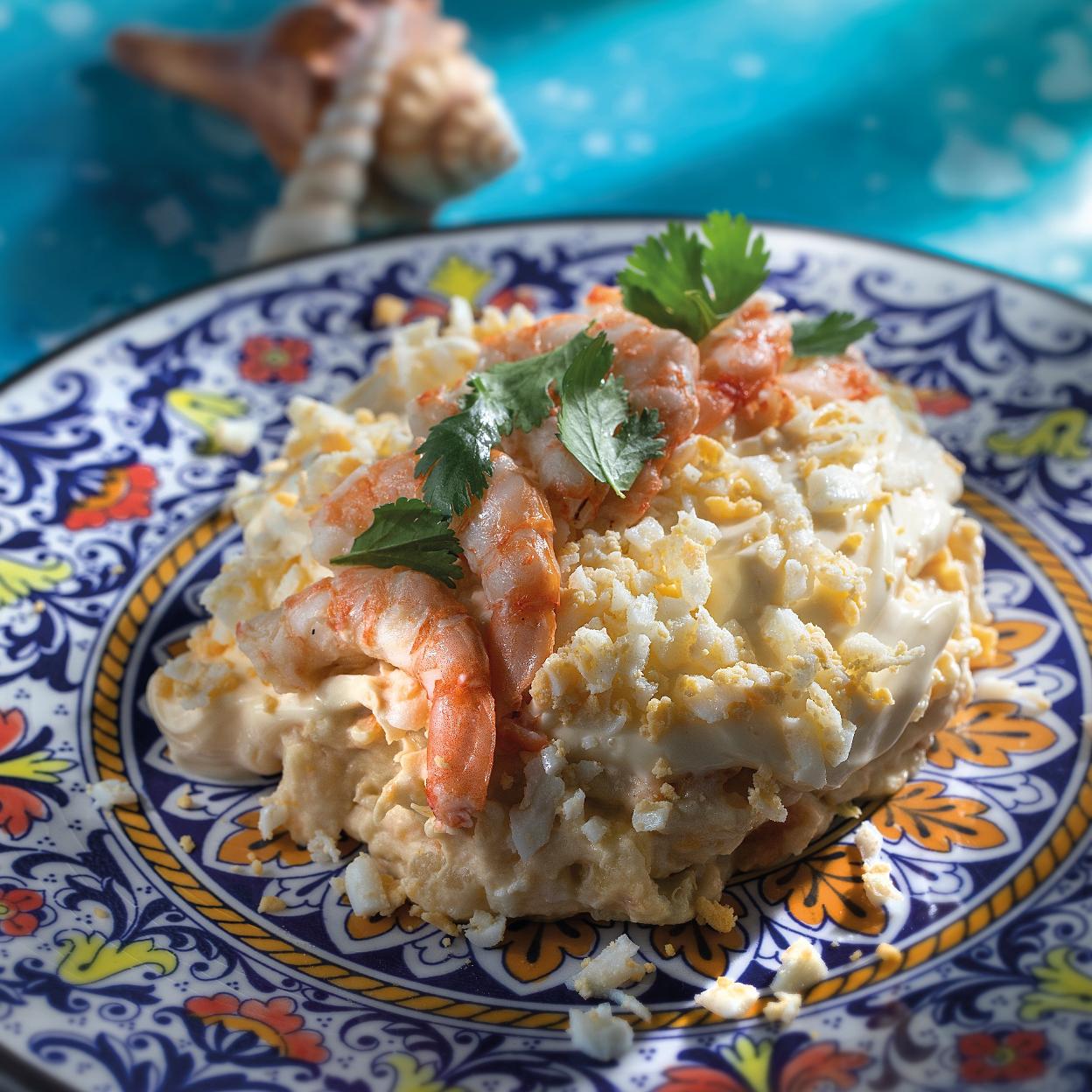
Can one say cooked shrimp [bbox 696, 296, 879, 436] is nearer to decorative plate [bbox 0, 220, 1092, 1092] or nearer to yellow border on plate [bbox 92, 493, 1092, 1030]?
decorative plate [bbox 0, 220, 1092, 1092]

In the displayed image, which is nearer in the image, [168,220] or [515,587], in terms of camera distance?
[515,587]

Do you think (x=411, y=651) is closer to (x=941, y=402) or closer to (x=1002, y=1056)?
(x=1002, y=1056)

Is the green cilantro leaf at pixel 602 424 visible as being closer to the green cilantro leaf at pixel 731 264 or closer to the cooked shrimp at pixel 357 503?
the cooked shrimp at pixel 357 503

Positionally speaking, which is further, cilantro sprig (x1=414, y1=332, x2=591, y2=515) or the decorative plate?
cilantro sprig (x1=414, y1=332, x2=591, y2=515)

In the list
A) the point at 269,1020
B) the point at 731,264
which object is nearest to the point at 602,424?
the point at 731,264

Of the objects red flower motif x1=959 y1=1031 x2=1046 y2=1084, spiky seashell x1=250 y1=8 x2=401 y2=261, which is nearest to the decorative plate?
red flower motif x1=959 y1=1031 x2=1046 y2=1084

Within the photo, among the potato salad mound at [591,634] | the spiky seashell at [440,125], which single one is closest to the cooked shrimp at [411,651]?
the potato salad mound at [591,634]

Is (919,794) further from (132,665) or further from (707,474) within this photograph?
(132,665)
